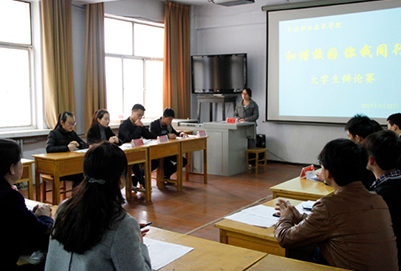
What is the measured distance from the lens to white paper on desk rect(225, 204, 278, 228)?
6.86ft

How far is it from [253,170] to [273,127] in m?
1.25

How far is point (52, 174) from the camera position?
13.2 ft

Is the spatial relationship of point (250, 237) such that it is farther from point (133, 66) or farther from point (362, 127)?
point (133, 66)

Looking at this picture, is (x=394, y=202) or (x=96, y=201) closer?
(x=96, y=201)

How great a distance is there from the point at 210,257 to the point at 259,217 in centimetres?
59

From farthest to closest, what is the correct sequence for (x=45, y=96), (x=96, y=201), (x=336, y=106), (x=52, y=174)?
(x=336, y=106) < (x=45, y=96) < (x=52, y=174) < (x=96, y=201)

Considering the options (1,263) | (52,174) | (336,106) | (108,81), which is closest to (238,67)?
(336,106)

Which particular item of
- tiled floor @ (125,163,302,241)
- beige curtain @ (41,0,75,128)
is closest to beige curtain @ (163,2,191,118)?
tiled floor @ (125,163,302,241)

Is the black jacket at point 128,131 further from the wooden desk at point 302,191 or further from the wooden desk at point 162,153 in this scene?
the wooden desk at point 302,191

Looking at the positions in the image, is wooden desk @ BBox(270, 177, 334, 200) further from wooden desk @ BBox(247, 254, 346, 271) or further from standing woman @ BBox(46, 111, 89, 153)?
standing woman @ BBox(46, 111, 89, 153)

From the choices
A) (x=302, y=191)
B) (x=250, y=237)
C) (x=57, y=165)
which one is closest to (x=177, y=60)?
(x=57, y=165)

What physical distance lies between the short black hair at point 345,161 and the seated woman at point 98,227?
0.85 m

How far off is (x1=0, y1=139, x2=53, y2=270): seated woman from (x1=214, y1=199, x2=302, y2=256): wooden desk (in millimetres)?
906

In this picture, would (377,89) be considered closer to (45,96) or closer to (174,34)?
(174,34)
